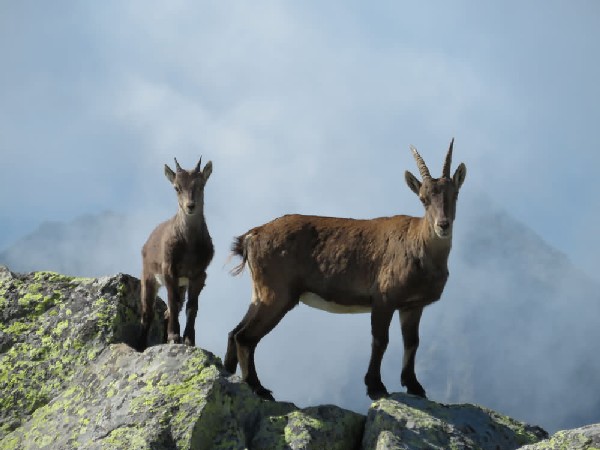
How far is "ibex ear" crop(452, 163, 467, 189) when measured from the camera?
1598 cm

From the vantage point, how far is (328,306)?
16.2 meters

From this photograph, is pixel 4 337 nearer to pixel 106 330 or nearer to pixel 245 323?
pixel 106 330

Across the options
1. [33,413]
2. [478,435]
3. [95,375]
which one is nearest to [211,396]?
[95,375]

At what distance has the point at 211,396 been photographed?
1324cm

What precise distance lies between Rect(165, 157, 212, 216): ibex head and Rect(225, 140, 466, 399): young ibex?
1.06 m

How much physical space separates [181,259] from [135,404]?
366 cm

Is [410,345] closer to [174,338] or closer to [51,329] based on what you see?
[174,338]

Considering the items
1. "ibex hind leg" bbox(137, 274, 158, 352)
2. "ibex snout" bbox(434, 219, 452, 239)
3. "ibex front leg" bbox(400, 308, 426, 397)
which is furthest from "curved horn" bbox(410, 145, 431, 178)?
"ibex hind leg" bbox(137, 274, 158, 352)

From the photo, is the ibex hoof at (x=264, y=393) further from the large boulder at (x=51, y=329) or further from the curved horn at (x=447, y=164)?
the curved horn at (x=447, y=164)

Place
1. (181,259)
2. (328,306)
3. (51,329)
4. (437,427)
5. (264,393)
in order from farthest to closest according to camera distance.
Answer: (181,259), (328,306), (51,329), (264,393), (437,427)

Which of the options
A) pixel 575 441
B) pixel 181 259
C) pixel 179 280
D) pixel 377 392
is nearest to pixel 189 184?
pixel 181 259

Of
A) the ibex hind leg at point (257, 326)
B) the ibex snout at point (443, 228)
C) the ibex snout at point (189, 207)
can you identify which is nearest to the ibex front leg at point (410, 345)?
the ibex snout at point (443, 228)

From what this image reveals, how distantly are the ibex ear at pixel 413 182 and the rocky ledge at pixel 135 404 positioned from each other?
139 inches

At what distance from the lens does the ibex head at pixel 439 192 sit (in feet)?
50.2
